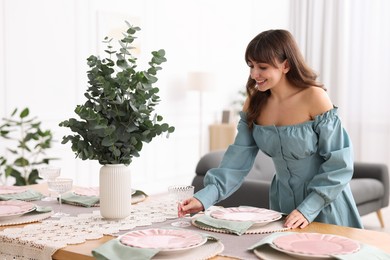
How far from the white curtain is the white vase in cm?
570

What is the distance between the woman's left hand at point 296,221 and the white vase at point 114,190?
59 cm

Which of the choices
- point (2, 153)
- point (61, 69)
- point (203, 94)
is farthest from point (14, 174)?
point (203, 94)

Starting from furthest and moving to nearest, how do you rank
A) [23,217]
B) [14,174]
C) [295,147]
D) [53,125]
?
[53,125], [14,174], [295,147], [23,217]

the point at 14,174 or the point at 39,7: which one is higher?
the point at 39,7

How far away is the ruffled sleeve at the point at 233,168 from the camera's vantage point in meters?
2.42

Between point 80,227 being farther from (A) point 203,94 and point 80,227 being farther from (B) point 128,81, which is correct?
(A) point 203,94

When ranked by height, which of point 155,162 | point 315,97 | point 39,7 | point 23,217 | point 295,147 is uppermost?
point 39,7

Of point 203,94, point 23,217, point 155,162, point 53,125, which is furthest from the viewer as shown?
point 203,94

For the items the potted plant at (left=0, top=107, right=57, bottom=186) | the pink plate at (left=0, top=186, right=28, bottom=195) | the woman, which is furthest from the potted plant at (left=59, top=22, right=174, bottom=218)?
the potted plant at (left=0, top=107, right=57, bottom=186)

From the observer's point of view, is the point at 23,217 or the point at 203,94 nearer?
the point at 23,217

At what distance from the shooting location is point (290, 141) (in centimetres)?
237

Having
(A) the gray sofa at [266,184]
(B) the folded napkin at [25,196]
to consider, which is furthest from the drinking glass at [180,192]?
(A) the gray sofa at [266,184]

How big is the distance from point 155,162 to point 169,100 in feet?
2.59

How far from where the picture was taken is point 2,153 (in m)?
5.31
